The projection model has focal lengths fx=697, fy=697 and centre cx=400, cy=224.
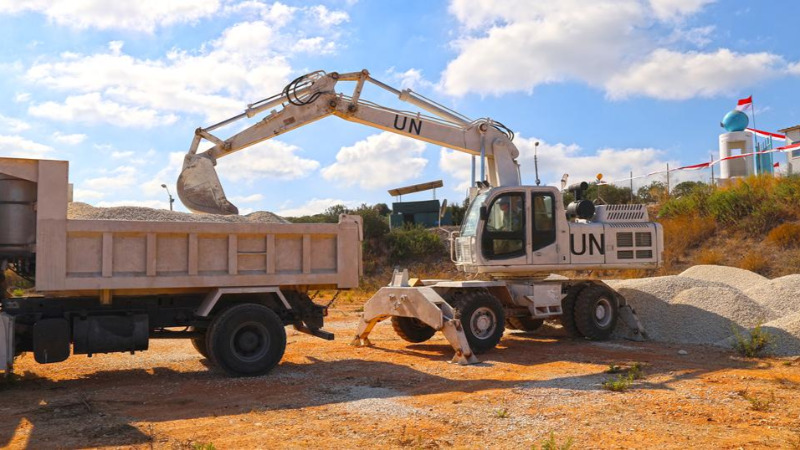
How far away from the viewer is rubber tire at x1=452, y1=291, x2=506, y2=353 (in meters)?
11.4

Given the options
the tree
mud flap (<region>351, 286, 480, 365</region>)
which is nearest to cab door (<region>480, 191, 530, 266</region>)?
mud flap (<region>351, 286, 480, 365</region>)

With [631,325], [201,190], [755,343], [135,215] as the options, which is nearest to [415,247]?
[631,325]

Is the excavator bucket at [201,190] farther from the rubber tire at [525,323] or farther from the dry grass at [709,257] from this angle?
the dry grass at [709,257]

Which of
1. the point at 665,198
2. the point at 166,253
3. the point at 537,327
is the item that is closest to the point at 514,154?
the point at 537,327

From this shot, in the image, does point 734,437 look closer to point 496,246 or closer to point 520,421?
point 520,421

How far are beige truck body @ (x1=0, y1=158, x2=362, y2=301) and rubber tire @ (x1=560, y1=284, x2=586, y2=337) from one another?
16.4ft

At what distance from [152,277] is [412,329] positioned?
544 cm

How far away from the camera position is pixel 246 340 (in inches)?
372

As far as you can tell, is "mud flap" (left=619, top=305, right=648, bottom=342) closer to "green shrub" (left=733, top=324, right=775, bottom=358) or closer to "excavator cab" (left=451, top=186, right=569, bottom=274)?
"excavator cab" (left=451, top=186, right=569, bottom=274)

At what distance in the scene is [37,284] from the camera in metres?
8.23

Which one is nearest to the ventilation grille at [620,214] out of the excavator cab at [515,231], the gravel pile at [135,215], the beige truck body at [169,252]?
the excavator cab at [515,231]

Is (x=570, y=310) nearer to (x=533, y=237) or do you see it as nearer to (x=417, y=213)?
(x=533, y=237)

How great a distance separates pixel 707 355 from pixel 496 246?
3.87 m

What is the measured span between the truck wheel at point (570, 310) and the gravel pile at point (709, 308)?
101 cm
